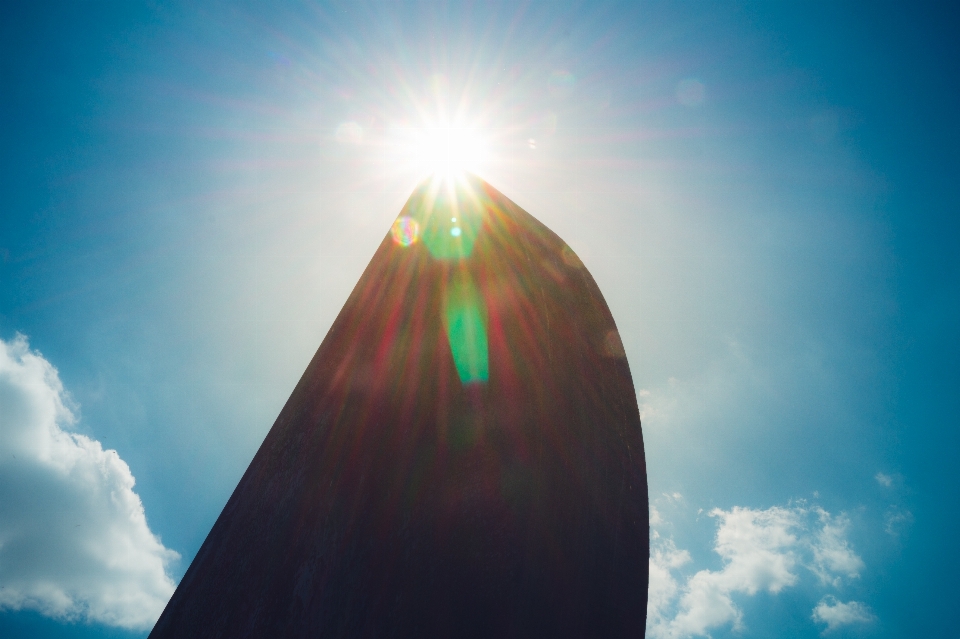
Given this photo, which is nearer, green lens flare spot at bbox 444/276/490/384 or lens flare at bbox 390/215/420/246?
green lens flare spot at bbox 444/276/490/384

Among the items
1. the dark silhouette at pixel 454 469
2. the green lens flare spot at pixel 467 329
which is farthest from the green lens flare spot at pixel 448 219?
the green lens flare spot at pixel 467 329

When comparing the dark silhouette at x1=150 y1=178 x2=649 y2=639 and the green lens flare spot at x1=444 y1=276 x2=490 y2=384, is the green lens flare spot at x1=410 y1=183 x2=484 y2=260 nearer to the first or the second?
the dark silhouette at x1=150 y1=178 x2=649 y2=639

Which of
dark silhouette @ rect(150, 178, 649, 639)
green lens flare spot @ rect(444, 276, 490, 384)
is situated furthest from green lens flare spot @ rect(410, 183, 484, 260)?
green lens flare spot @ rect(444, 276, 490, 384)

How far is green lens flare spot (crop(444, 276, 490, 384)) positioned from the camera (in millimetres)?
2111

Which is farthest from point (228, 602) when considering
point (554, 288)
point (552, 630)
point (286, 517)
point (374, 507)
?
point (554, 288)

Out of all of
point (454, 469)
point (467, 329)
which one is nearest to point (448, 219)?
point (467, 329)

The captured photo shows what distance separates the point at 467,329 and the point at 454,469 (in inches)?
27.9

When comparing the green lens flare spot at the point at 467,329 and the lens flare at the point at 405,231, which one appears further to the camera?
the lens flare at the point at 405,231

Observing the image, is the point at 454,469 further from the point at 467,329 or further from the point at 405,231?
the point at 405,231

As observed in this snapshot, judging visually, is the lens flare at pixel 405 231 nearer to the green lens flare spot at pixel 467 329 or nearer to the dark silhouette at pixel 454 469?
the dark silhouette at pixel 454 469

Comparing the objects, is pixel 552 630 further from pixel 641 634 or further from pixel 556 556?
pixel 641 634

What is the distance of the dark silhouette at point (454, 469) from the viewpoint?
1.71 metres

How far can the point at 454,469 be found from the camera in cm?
189

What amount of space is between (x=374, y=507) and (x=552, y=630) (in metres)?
0.92
